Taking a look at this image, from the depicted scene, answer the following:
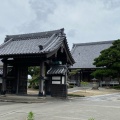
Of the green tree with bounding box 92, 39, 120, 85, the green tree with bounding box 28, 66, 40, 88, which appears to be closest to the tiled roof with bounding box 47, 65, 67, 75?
the green tree with bounding box 28, 66, 40, 88

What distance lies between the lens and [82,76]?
5716cm

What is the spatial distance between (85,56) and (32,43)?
129 ft

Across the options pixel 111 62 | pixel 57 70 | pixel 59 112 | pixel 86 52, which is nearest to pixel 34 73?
pixel 111 62

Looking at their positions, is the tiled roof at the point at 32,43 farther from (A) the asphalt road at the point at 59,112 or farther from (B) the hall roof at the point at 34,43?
(A) the asphalt road at the point at 59,112

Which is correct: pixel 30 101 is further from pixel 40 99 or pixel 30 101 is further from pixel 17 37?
pixel 17 37

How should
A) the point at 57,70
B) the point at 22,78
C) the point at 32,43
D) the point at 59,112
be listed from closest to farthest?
the point at 59,112
the point at 57,70
the point at 32,43
the point at 22,78

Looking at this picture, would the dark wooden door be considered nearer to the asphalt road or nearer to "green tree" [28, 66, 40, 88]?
the asphalt road

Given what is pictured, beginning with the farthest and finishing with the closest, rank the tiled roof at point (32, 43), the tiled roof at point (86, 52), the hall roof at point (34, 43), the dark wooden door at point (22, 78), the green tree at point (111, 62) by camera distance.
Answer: the tiled roof at point (86, 52) < the green tree at point (111, 62) < the dark wooden door at point (22, 78) < the tiled roof at point (32, 43) < the hall roof at point (34, 43)

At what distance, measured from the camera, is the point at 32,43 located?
2308cm

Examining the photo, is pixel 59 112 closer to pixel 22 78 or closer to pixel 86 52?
pixel 22 78

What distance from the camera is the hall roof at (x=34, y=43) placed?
20.4m

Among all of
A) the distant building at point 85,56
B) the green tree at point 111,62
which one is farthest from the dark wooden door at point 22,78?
the distant building at point 85,56

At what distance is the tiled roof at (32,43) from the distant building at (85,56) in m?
31.9

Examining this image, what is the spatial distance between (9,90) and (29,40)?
525 centimetres
